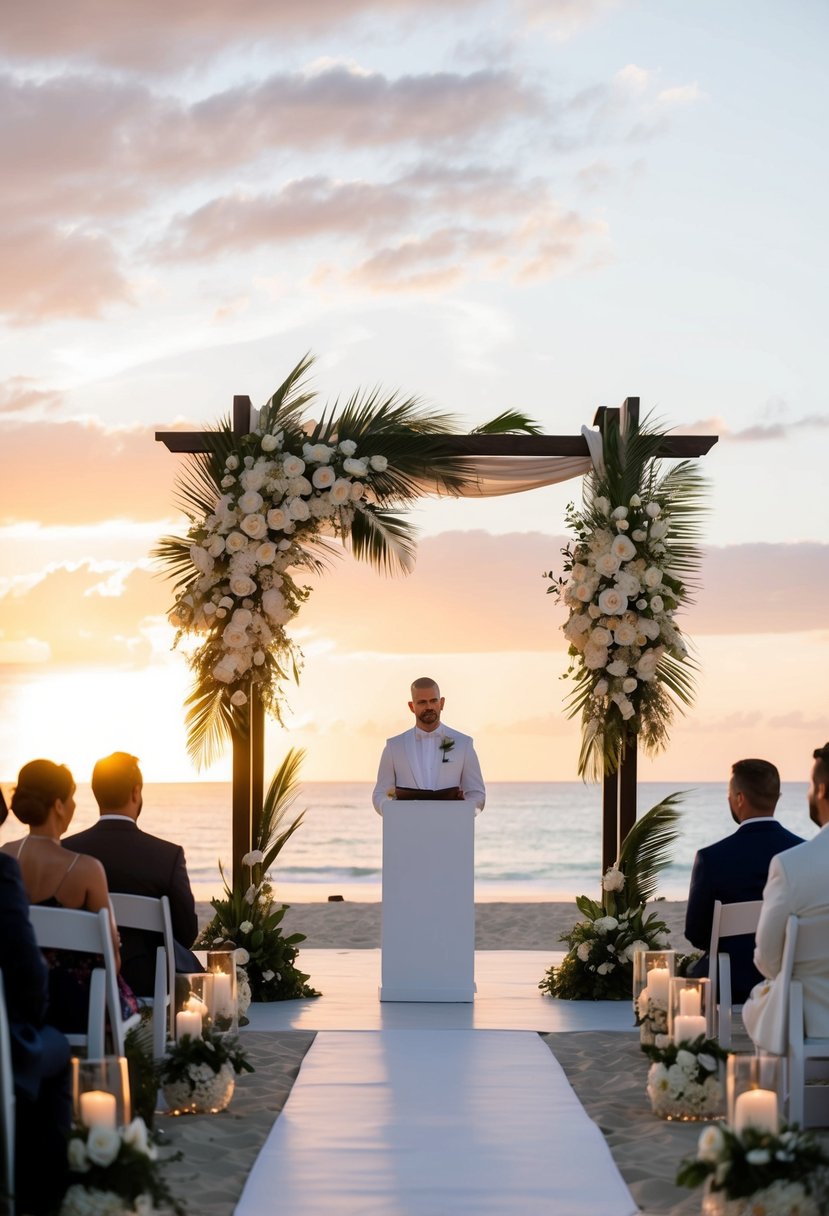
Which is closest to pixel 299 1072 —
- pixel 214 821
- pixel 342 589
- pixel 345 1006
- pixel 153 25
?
pixel 345 1006

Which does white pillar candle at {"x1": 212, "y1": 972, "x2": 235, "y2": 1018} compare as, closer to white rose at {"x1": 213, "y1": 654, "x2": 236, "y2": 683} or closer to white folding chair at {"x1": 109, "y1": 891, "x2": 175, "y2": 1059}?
white folding chair at {"x1": 109, "y1": 891, "x2": 175, "y2": 1059}

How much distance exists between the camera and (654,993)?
21.9ft

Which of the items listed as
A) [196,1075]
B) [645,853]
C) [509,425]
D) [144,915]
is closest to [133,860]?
[144,915]

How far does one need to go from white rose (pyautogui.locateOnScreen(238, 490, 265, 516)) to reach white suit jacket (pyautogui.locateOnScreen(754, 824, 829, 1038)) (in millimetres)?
4665

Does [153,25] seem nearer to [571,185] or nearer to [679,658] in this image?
[571,185]

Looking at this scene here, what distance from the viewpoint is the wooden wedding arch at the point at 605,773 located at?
9258 mm

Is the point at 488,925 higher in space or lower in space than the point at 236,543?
lower

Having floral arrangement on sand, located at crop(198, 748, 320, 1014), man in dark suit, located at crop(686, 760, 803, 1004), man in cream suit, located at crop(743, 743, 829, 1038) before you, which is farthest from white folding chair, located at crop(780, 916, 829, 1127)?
floral arrangement on sand, located at crop(198, 748, 320, 1014)

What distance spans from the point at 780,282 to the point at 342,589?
77.8ft

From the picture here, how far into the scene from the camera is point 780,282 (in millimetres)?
14188

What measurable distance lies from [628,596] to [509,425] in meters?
1.50

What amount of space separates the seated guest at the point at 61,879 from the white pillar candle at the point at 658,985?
8.65 feet

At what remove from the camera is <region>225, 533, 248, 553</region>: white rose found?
8.95m

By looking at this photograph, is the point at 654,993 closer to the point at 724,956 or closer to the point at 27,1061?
the point at 724,956
